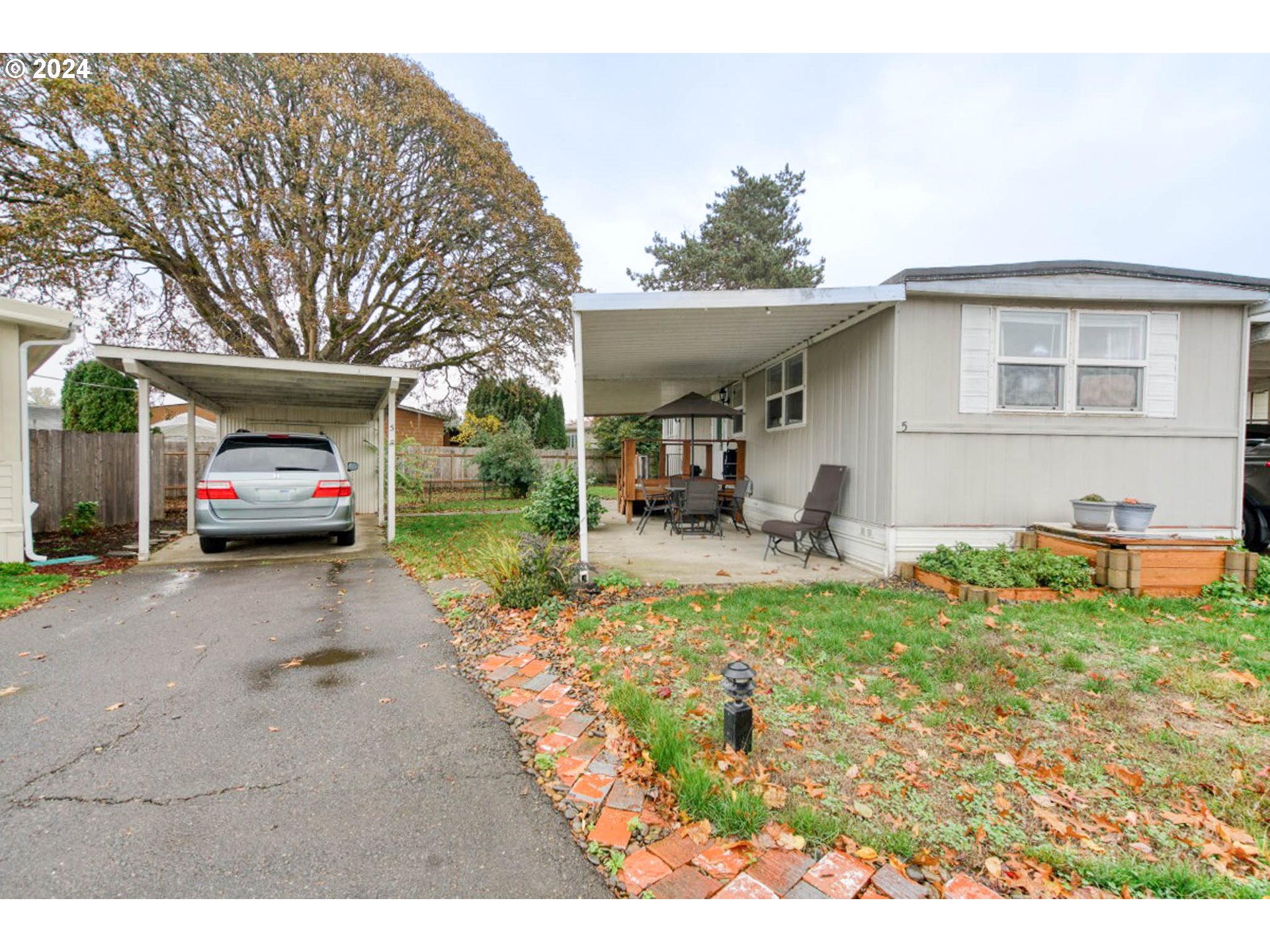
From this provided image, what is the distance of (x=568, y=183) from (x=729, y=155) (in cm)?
905

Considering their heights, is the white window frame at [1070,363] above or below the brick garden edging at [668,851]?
above

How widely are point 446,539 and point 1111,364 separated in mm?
8644

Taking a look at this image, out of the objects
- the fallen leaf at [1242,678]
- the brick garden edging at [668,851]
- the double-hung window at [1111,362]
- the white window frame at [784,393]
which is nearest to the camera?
the brick garden edging at [668,851]

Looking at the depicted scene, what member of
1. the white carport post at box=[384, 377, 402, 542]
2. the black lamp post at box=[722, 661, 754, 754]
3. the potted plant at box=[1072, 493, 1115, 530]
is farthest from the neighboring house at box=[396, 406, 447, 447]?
the black lamp post at box=[722, 661, 754, 754]

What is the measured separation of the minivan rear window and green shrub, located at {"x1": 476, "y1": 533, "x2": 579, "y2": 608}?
339cm

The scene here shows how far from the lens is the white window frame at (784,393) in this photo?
297 inches

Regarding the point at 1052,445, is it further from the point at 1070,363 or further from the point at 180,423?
the point at 180,423

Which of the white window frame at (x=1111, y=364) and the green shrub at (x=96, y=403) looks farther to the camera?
the green shrub at (x=96, y=403)

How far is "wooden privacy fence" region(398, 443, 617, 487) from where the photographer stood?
1319cm

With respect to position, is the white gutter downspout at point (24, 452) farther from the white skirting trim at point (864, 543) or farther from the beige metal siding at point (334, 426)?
the white skirting trim at point (864, 543)

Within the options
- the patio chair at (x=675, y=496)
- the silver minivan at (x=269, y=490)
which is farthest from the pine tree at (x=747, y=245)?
the silver minivan at (x=269, y=490)

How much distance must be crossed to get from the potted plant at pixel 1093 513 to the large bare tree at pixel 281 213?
11.7 meters

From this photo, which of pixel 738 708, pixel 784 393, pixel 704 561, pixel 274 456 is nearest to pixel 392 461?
pixel 274 456

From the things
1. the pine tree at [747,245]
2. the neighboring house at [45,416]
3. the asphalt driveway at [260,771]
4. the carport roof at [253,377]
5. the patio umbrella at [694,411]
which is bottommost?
the asphalt driveway at [260,771]
